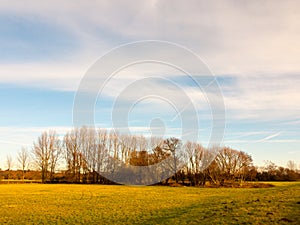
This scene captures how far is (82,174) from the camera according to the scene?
349ft

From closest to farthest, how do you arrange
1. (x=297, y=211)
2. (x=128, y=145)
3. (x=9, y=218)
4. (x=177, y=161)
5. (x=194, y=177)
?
(x=297, y=211) → (x=9, y=218) → (x=194, y=177) → (x=177, y=161) → (x=128, y=145)

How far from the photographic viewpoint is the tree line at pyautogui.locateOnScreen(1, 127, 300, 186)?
313ft

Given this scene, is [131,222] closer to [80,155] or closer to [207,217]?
[207,217]

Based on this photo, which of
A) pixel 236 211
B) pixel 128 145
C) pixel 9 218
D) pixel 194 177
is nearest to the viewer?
pixel 236 211

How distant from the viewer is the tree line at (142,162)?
313ft

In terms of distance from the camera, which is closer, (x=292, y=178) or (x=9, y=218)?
(x=9, y=218)

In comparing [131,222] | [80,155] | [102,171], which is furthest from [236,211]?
[80,155]

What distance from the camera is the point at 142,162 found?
100 meters

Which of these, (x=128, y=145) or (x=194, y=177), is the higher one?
(x=128, y=145)

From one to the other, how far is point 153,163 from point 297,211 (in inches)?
3189

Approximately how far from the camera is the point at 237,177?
96875 millimetres

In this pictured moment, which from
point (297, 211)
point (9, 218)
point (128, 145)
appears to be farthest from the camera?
point (128, 145)

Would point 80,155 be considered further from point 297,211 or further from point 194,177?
point 297,211

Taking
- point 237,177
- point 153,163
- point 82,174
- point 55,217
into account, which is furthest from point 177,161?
point 55,217
